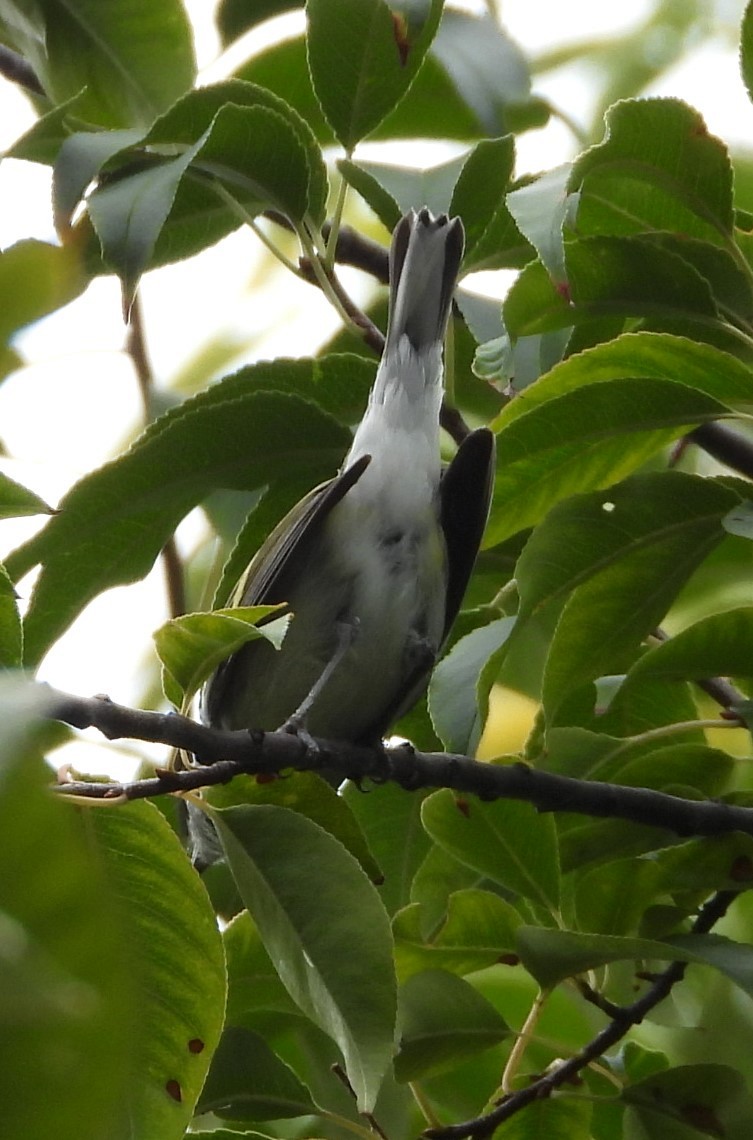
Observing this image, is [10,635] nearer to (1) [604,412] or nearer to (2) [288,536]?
(1) [604,412]

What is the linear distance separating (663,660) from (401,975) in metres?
0.75

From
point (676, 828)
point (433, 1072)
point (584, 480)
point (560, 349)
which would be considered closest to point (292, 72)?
point (560, 349)

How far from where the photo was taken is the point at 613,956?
7.08ft

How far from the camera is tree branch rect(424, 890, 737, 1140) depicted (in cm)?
228

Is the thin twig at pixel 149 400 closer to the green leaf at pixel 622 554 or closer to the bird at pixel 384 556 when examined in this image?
the bird at pixel 384 556

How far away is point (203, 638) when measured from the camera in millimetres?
1806

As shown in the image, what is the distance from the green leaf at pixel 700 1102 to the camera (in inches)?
89.7

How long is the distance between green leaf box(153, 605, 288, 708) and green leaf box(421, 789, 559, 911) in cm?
72

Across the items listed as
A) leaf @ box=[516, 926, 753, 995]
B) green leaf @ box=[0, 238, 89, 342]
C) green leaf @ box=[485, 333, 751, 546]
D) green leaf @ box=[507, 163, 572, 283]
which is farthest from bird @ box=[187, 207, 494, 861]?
green leaf @ box=[0, 238, 89, 342]

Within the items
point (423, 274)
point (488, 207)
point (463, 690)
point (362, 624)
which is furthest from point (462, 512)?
point (463, 690)

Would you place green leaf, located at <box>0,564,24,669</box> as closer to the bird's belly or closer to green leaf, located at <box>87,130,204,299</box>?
green leaf, located at <box>87,130,204,299</box>

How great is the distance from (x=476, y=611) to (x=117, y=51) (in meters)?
1.52

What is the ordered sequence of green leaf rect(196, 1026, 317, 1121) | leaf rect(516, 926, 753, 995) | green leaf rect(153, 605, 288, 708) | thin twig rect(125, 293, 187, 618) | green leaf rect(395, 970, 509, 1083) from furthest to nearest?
thin twig rect(125, 293, 187, 618)
green leaf rect(196, 1026, 317, 1121)
green leaf rect(395, 970, 509, 1083)
leaf rect(516, 926, 753, 995)
green leaf rect(153, 605, 288, 708)

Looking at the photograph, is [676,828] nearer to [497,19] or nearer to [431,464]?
[431,464]
